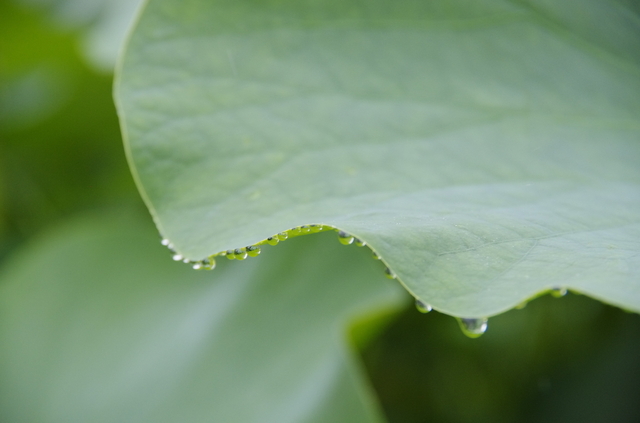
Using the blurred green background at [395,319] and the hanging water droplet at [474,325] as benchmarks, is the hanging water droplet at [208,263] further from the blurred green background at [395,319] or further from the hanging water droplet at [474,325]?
the blurred green background at [395,319]

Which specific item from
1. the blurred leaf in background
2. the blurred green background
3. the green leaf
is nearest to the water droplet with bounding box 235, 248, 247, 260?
the green leaf

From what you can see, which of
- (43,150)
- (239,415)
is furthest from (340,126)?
(43,150)

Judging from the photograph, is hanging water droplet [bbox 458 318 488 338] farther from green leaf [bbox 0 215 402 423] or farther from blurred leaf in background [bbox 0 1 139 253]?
blurred leaf in background [bbox 0 1 139 253]

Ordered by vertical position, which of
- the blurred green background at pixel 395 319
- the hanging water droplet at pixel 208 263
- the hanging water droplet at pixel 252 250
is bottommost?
the blurred green background at pixel 395 319

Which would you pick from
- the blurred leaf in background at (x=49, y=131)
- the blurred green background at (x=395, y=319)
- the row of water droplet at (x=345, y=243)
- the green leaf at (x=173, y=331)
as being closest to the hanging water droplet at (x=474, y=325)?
the row of water droplet at (x=345, y=243)

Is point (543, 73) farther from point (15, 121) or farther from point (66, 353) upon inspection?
point (15, 121)

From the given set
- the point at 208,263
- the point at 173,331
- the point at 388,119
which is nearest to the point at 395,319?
the point at 173,331

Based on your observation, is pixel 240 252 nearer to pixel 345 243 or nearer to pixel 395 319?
pixel 345 243
